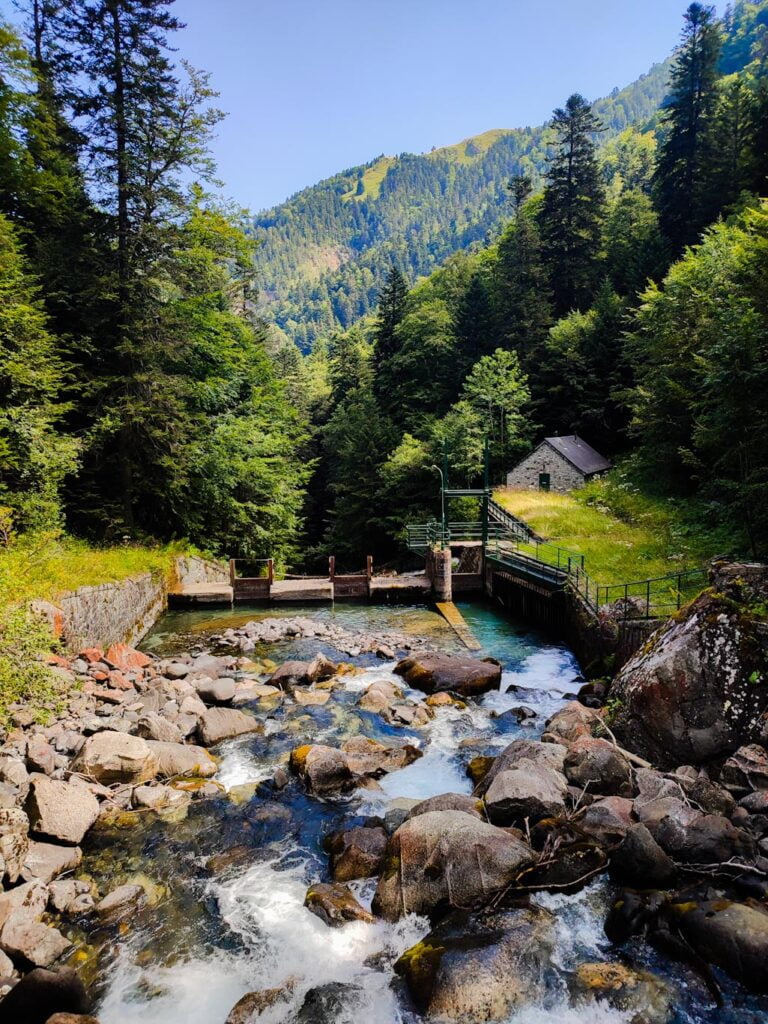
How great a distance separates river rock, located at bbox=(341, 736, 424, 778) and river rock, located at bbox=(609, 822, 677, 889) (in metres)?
4.21

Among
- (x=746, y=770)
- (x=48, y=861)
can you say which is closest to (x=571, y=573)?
(x=746, y=770)

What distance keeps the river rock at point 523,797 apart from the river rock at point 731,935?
1.98 metres

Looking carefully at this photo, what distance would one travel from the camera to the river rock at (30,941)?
5684mm

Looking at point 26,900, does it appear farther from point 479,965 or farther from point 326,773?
→ point 479,965

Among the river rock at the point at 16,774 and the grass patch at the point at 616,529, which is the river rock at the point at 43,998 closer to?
the river rock at the point at 16,774

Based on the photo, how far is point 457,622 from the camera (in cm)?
2141

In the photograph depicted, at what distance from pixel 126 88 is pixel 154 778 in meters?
23.2

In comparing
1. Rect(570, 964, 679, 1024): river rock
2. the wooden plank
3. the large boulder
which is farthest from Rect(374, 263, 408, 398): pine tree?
Rect(570, 964, 679, 1024): river rock

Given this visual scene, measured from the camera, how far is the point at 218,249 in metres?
26.5

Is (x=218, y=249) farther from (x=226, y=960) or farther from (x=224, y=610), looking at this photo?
(x=226, y=960)

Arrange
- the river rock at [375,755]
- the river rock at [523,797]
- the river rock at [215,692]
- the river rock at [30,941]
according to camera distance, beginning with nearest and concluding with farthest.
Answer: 1. the river rock at [30,941]
2. the river rock at [523,797]
3. the river rock at [375,755]
4. the river rock at [215,692]

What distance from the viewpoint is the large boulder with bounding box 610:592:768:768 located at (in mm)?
8352

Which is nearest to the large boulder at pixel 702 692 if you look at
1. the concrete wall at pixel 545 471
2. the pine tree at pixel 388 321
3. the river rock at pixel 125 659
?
the river rock at pixel 125 659

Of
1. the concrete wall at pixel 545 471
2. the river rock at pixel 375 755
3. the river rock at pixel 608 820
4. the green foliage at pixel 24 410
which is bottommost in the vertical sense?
the river rock at pixel 375 755
